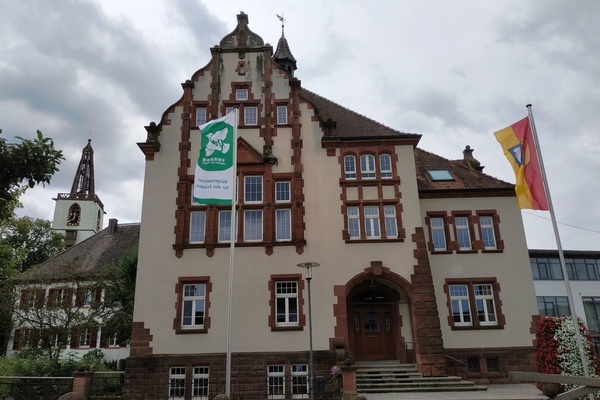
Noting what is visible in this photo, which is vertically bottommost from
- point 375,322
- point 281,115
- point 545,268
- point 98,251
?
point 375,322

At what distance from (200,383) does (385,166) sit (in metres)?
13.1

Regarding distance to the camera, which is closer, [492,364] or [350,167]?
[492,364]

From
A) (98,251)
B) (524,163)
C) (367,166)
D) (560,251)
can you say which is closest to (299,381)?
(367,166)

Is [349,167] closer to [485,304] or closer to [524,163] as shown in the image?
[485,304]

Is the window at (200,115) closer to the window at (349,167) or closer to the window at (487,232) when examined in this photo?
the window at (349,167)

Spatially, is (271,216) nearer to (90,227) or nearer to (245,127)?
(245,127)

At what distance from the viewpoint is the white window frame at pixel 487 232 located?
24.5 metres

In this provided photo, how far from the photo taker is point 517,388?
2012 centimetres

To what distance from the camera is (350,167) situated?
2409cm

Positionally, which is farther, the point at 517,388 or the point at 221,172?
the point at 517,388

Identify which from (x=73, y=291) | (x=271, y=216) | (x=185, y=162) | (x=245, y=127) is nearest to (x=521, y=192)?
(x=271, y=216)

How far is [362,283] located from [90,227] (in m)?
58.5

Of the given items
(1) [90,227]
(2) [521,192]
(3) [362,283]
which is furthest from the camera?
(1) [90,227]

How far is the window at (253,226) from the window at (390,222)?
5.94m
